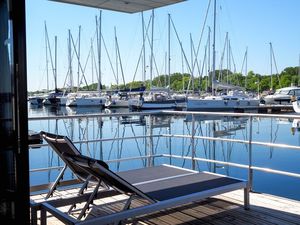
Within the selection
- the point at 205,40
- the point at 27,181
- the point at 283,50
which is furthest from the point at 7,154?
the point at 283,50

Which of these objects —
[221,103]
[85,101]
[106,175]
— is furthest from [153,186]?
[85,101]

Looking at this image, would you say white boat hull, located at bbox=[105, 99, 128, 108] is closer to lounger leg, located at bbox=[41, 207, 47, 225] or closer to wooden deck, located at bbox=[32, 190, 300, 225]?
wooden deck, located at bbox=[32, 190, 300, 225]

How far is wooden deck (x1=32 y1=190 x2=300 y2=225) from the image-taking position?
338 cm

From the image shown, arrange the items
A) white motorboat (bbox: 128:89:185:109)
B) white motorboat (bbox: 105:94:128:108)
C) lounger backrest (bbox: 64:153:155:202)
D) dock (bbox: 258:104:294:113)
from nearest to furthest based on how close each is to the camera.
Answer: lounger backrest (bbox: 64:153:155:202), dock (bbox: 258:104:294:113), white motorboat (bbox: 128:89:185:109), white motorboat (bbox: 105:94:128:108)

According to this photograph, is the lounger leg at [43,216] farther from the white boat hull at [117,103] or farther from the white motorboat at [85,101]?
the white motorboat at [85,101]

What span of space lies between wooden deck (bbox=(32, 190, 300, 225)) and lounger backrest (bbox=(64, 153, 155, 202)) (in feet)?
1.35

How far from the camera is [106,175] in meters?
2.74

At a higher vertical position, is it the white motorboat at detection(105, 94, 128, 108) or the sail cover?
the sail cover

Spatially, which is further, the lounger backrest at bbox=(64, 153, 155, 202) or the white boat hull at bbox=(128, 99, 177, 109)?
the white boat hull at bbox=(128, 99, 177, 109)

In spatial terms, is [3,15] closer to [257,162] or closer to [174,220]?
[174,220]

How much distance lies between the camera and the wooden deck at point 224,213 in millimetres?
3383

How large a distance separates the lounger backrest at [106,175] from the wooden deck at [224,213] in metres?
0.41

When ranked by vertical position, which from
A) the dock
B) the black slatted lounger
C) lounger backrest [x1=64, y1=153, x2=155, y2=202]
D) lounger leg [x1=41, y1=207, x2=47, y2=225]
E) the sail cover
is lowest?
the dock

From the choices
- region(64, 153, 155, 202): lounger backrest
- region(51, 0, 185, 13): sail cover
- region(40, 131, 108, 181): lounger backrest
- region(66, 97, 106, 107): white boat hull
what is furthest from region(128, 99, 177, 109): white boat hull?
region(64, 153, 155, 202): lounger backrest
